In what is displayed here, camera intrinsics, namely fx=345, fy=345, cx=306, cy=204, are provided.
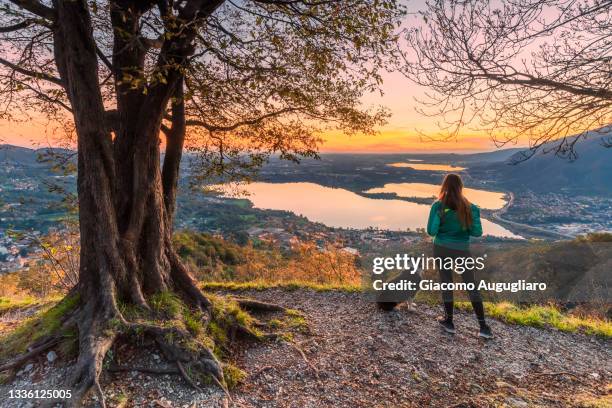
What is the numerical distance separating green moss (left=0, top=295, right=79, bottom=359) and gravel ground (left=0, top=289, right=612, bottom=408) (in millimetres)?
365

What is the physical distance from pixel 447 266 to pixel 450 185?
115 cm

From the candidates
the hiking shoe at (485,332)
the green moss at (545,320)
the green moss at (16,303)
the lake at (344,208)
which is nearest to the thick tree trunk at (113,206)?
the green moss at (16,303)

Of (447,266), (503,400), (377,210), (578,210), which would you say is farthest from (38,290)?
(578,210)

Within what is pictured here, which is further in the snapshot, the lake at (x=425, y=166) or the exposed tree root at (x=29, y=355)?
the lake at (x=425, y=166)

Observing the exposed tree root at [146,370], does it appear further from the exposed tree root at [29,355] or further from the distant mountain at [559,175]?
the distant mountain at [559,175]

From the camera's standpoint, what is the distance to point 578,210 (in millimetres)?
26922

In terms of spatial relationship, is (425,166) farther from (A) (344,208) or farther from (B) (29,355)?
(B) (29,355)

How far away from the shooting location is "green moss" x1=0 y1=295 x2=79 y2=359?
3824 mm

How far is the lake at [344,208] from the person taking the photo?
25531 mm

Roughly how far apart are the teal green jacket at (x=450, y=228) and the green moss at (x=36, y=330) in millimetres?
4646

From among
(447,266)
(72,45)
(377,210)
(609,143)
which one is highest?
(72,45)

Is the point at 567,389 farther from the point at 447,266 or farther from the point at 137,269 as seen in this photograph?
the point at 137,269

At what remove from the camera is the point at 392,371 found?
4129mm

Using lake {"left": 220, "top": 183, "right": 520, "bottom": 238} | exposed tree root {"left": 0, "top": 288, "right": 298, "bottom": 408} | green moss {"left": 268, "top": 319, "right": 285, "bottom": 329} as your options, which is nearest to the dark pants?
exposed tree root {"left": 0, "top": 288, "right": 298, "bottom": 408}
